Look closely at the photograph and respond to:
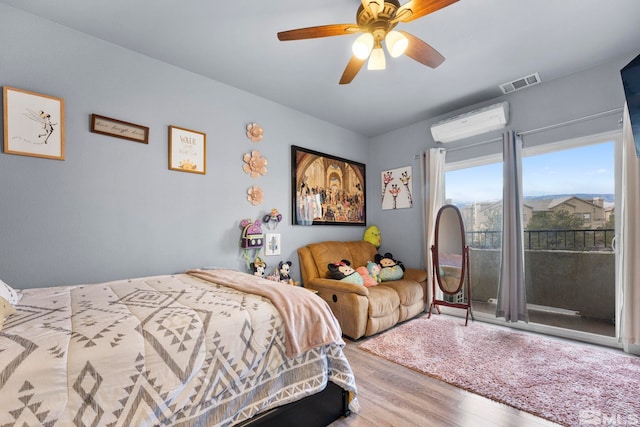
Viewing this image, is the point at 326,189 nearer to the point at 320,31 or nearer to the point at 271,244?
the point at 271,244

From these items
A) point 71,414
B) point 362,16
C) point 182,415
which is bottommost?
point 182,415

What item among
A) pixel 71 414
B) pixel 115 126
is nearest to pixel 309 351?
pixel 71 414

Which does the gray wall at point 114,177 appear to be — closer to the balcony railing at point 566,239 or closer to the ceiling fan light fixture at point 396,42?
the ceiling fan light fixture at point 396,42

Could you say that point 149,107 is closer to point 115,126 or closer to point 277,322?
point 115,126

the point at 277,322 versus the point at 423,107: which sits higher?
the point at 423,107

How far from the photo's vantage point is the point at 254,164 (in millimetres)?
3002

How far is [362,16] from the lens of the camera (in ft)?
5.22

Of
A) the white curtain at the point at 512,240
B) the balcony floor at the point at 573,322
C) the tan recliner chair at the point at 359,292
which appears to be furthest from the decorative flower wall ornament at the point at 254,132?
the balcony floor at the point at 573,322

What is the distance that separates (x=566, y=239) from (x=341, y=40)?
3008 mm

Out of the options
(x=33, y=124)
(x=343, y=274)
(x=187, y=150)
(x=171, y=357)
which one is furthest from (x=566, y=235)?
(x=33, y=124)

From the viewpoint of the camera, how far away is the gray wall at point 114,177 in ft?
6.09

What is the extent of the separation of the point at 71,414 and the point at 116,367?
0.15 metres

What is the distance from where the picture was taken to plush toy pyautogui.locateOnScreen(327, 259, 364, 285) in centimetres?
312

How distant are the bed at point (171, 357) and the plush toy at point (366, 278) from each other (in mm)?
1719
